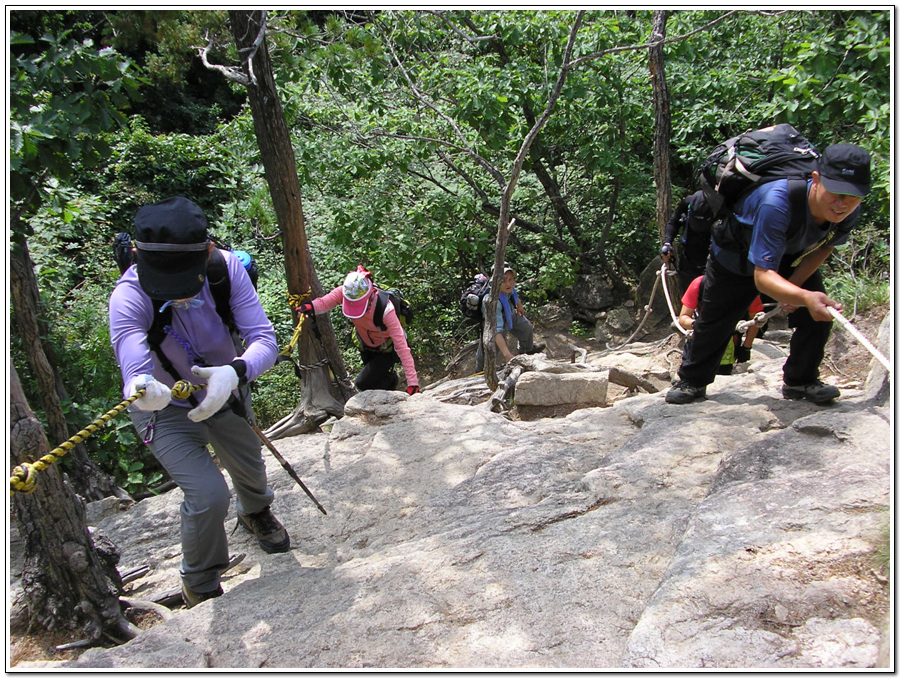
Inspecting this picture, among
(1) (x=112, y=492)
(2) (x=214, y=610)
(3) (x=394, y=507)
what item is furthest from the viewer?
(1) (x=112, y=492)

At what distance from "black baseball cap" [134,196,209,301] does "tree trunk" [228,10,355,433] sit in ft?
11.0

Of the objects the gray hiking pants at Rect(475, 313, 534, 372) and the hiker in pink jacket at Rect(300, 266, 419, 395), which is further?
the gray hiking pants at Rect(475, 313, 534, 372)

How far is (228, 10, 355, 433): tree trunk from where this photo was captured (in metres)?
6.16

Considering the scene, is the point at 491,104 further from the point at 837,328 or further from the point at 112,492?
the point at 112,492

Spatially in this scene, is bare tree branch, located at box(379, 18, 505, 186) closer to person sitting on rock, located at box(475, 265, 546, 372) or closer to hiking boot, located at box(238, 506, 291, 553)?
person sitting on rock, located at box(475, 265, 546, 372)

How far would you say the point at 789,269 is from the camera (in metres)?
4.16

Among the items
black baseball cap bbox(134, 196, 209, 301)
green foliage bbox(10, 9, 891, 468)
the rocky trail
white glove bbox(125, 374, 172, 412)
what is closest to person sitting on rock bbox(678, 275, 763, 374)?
the rocky trail

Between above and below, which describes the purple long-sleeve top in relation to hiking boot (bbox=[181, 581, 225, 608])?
above

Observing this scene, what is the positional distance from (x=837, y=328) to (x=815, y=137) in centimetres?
447

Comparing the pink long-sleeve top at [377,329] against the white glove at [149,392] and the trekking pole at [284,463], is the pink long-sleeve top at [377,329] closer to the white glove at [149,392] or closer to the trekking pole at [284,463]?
the trekking pole at [284,463]

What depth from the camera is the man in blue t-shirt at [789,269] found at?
3.45 meters

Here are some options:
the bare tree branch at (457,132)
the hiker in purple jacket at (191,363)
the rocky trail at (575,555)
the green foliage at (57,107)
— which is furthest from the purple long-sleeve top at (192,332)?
the bare tree branch at (457,132)

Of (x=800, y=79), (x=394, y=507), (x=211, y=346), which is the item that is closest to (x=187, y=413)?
(x=211, y=346)

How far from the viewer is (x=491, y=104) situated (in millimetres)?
9156
